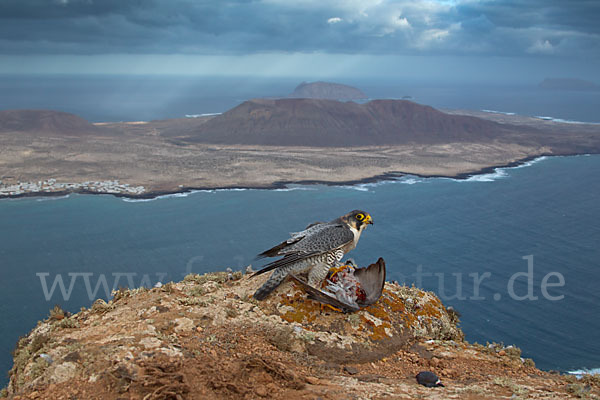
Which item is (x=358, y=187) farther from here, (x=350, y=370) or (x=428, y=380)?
(x=428, y=380)

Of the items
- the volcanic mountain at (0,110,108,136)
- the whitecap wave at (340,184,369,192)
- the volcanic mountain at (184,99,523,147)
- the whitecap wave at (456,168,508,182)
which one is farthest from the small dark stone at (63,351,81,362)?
the volcanic mountain at (0,110,108,136)

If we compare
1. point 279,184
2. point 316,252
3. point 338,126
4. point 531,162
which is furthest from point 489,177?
point 316,252

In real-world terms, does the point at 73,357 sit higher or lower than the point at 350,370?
higher

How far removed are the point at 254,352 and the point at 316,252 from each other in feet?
8.42

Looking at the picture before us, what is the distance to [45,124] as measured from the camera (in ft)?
348

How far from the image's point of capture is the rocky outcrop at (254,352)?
18.2 feet

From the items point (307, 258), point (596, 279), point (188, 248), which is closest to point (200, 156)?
point (188, 248)

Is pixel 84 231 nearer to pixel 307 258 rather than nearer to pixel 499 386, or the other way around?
pixel 307 258

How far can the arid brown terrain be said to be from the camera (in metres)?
72.1

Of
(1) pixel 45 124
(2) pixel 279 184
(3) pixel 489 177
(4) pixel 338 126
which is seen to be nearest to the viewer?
(2) pixel 279 184

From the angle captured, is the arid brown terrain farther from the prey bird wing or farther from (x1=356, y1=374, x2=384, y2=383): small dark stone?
(x1=356, y1=374, x2=384, y2=383): small dark stone

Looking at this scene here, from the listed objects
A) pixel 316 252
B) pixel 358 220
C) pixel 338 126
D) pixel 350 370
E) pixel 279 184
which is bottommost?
pixel 279 184

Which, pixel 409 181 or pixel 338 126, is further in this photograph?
pixel 338 126

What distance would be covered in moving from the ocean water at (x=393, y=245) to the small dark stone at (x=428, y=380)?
67.0ft
